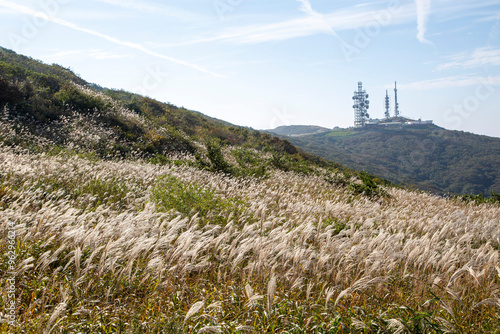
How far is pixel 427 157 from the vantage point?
318 ft

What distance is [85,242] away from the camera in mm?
2900

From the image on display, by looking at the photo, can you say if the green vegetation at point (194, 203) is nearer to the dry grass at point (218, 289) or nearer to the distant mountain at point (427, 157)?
the dry grass at point (218, 289)

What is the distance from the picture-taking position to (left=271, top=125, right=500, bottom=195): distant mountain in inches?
2918

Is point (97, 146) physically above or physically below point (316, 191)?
above

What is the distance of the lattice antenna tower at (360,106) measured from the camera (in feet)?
561

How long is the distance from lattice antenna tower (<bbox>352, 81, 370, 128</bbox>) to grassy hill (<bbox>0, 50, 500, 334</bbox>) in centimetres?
17302

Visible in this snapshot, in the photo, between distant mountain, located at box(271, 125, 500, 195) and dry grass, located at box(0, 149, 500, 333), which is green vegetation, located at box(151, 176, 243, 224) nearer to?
dry grass, located at box(0, 149, 500, 333)

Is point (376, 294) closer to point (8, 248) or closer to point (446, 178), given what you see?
point (8, 248)

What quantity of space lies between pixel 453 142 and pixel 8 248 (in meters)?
129

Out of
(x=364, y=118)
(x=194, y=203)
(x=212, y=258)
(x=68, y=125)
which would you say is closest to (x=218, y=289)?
(x=212, y=258)

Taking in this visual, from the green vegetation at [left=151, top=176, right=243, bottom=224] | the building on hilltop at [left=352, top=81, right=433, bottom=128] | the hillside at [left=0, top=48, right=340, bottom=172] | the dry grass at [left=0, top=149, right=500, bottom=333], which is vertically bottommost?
the dry grass at [left=0, top=149, right=500, bottom=333]

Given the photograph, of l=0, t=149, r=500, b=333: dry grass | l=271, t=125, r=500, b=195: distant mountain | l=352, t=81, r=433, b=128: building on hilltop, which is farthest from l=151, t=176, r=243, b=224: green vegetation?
l=352, t=81, r=433, b=128: building on hilltop

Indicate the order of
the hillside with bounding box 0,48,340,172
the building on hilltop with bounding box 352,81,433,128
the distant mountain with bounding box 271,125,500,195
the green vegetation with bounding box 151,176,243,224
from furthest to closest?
the building on hilltop with bounding box 352,81,433,128
the distant mountain with bounding box 271,125,500,195
the hillside with bounding box 0,48,340,172
the green vegetation with bounding box 151,176,243,224

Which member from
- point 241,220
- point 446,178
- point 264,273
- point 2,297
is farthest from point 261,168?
point 446,178
